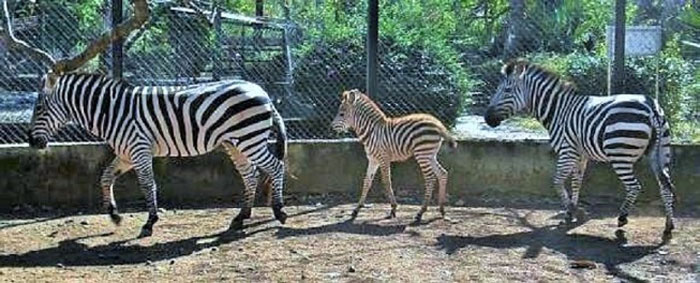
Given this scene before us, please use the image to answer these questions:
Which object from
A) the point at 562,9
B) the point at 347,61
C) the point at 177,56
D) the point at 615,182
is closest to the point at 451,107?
the point at 347,61

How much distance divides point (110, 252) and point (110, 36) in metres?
2.17

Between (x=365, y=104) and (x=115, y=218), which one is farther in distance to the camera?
(x=365, y=104)

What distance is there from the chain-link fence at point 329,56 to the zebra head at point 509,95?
108 centimetres

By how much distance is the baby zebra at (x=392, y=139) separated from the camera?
823 cm

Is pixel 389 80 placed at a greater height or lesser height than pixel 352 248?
greater

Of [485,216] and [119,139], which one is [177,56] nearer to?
[119,139]

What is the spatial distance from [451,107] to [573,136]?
112 inches

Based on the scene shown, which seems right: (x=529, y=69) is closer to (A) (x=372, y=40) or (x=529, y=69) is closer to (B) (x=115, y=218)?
(A) (x=372, y=40)

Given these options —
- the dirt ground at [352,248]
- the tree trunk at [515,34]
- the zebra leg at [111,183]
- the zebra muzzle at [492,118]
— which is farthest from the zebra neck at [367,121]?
the tree trunk at [515,34]

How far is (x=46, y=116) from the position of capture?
26.5 feet

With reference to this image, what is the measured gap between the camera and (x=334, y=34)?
1068cm

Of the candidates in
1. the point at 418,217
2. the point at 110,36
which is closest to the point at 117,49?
the point at 110,36

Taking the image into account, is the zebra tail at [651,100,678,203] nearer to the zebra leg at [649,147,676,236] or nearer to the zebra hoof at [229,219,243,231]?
the zebra leg at [649,147,676,236]

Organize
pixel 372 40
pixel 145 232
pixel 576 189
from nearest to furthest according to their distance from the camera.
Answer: pixel 145 232 → pixel 576 189 → pixel 372 40
